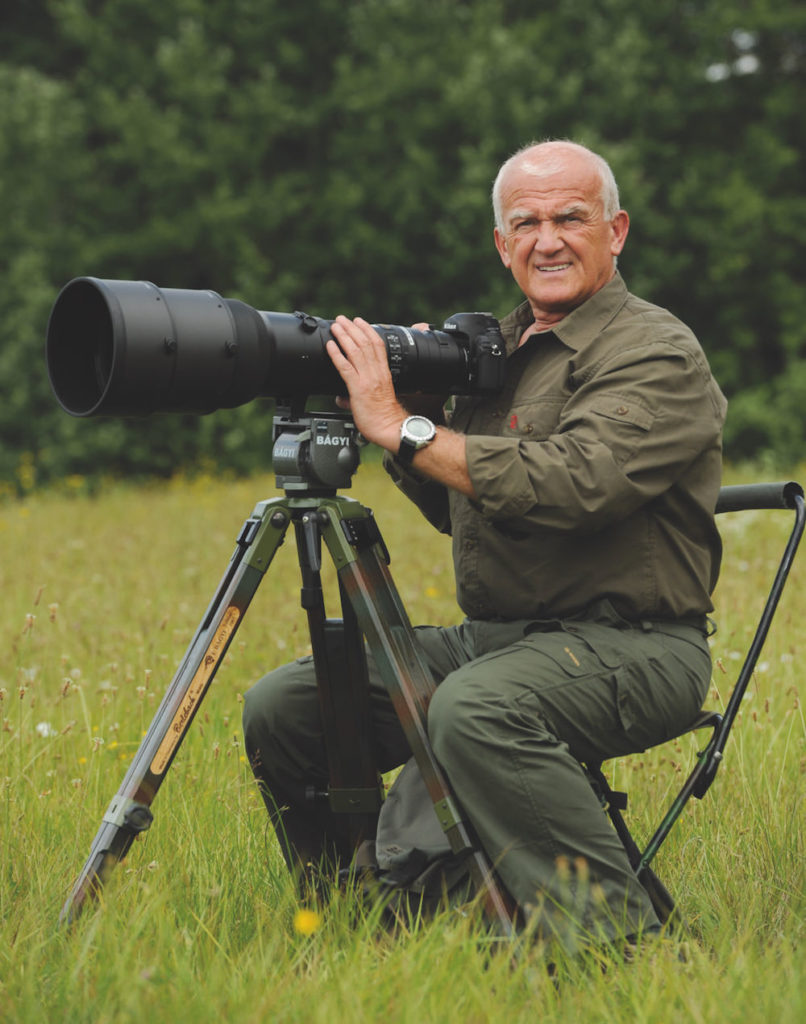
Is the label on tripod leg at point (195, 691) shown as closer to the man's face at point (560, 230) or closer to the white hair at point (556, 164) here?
the man's face at point (560, 230)

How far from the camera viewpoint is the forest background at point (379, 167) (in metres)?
15.4

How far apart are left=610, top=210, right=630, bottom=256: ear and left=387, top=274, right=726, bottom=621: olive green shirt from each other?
0.09m

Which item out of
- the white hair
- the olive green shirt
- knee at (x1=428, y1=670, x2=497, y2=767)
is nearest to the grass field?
knee at (x1=428, y1=670, x2=497, y2=767)

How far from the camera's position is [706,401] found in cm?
258

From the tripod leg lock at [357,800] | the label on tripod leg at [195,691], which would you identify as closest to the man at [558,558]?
the tripod leg lock at [357,800]

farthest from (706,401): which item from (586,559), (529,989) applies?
(529,989)

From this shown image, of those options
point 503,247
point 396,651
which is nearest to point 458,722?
point 396,651

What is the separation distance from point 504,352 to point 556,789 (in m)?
1.02

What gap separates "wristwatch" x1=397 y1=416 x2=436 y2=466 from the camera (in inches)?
95.3

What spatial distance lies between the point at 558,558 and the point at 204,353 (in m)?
0.88

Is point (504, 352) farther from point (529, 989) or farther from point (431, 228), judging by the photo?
point (431, 228)

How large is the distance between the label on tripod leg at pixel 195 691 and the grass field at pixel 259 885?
10.4 inches

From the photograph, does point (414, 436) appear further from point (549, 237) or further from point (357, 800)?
point (357, 800)

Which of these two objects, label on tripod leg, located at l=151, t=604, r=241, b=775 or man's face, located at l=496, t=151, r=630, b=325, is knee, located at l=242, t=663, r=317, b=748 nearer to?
label on tripod leg, located at l=151, t=604, r=241, b=775
